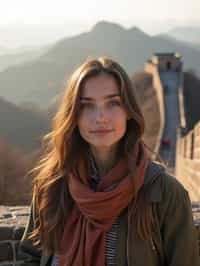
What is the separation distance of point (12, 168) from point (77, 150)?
592 inches

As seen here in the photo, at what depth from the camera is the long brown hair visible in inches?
85.8

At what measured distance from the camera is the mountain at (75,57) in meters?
74.3

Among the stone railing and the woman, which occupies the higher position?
the woman

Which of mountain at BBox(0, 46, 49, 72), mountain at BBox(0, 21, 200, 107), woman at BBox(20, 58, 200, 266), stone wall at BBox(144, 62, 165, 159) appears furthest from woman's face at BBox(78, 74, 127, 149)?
mountain at BBox(0, 46, 49, 72)

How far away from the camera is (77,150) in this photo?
238 centimetres

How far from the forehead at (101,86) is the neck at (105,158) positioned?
0.28 m

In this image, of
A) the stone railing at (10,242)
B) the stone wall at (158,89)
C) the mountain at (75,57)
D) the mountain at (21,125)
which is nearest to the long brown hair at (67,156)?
the stone railing at (10,242)

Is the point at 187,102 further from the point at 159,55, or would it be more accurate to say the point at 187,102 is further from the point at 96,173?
the point at 96,173

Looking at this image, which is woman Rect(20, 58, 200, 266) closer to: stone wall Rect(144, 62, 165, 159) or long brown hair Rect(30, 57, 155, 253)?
long brown hair Rect(30, 57, 155, 253)

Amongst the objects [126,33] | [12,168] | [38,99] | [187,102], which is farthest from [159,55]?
[126,33]

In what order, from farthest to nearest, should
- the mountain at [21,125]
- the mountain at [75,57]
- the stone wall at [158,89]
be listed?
the mountain at [75,57] < the mountain at [21,125] < the stone wall at [158,89]

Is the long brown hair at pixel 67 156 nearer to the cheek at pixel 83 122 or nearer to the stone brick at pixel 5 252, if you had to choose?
the cheek at pixel 83 122

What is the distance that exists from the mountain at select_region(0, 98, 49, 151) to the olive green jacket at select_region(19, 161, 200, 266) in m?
38.6

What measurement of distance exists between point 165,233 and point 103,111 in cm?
60
